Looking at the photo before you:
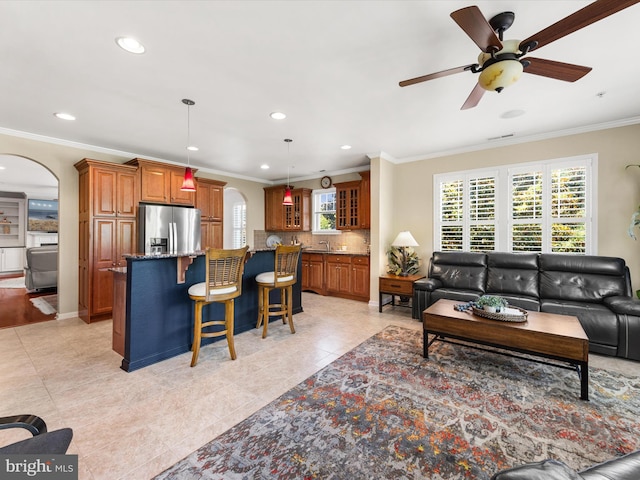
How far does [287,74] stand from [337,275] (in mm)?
4114

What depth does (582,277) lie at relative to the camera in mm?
3701

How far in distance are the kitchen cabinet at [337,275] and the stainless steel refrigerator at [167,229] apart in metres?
2.42

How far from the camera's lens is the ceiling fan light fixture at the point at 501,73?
178 centimetres

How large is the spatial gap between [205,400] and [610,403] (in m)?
3.24

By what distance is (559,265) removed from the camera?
3.86 metres

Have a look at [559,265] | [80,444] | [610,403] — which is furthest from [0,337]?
[559,265]

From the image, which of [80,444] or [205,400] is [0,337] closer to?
[80,444]

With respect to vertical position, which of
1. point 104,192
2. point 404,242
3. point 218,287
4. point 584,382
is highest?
point 104,192

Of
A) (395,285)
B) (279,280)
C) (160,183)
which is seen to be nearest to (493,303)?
(395,285)

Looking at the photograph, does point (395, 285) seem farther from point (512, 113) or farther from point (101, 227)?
point (101, 227)

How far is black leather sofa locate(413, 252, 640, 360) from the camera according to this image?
3025mm

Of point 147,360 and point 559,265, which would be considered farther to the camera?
point 559,265

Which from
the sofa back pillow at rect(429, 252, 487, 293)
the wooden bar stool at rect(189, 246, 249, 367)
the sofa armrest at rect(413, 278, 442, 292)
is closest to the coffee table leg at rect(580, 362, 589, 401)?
the sofa back pillow at rect(429, 252, 487, 293)

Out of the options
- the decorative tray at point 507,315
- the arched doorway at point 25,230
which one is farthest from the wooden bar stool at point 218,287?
the arched doorway at point 25,230
